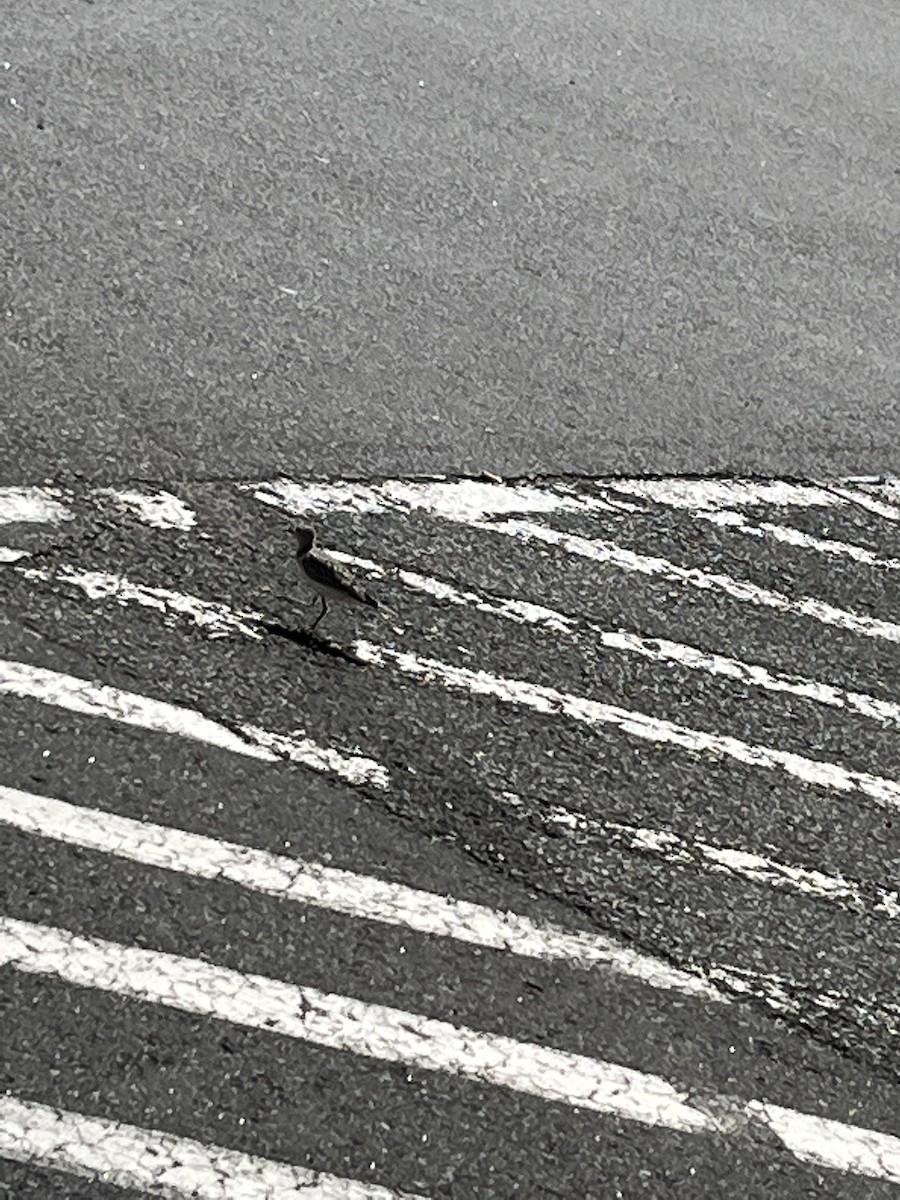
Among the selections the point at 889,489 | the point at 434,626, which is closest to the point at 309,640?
the point at 434,626

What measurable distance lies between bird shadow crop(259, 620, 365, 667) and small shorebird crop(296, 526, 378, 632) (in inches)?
1.5

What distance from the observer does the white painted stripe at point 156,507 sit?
18.6 ft

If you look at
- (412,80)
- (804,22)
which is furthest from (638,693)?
(804,22)

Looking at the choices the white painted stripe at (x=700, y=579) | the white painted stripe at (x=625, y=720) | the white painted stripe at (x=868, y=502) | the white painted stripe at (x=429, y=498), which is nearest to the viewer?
the white painted stripe at (x=625, y=720)

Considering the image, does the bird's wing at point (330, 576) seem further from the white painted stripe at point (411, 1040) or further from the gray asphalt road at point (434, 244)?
the white painted stripe at point (411, 1040)

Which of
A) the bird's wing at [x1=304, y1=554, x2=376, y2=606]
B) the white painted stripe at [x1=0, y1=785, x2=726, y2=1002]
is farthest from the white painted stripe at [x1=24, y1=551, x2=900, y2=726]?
the white painted stripe at [x1=0, y1=785, x2=726, y2=1002]

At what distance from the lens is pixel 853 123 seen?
376 inches

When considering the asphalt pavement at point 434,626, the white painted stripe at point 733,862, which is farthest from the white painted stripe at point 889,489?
the white painted stripe at point 733,862

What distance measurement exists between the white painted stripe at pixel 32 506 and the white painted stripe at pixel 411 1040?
5.34 ft

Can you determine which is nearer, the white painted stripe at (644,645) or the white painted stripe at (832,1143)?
the white painted stripe at (832,1143)

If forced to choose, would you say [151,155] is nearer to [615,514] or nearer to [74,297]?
[74,297]

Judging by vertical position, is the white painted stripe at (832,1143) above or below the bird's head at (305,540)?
below

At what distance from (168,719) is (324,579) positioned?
0.70 meters

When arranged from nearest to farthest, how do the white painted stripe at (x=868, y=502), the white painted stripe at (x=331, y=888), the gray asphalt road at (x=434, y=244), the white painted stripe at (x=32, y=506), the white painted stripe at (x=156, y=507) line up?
the white painted stripe at (x=331, y=888) → the white painted stripe at (x=32, y=506) → the white painted stripe at (x=156, y=507) → the gray asphalt road at (x=434, y=244) → the white painted stripe at (x=868, y=502)
